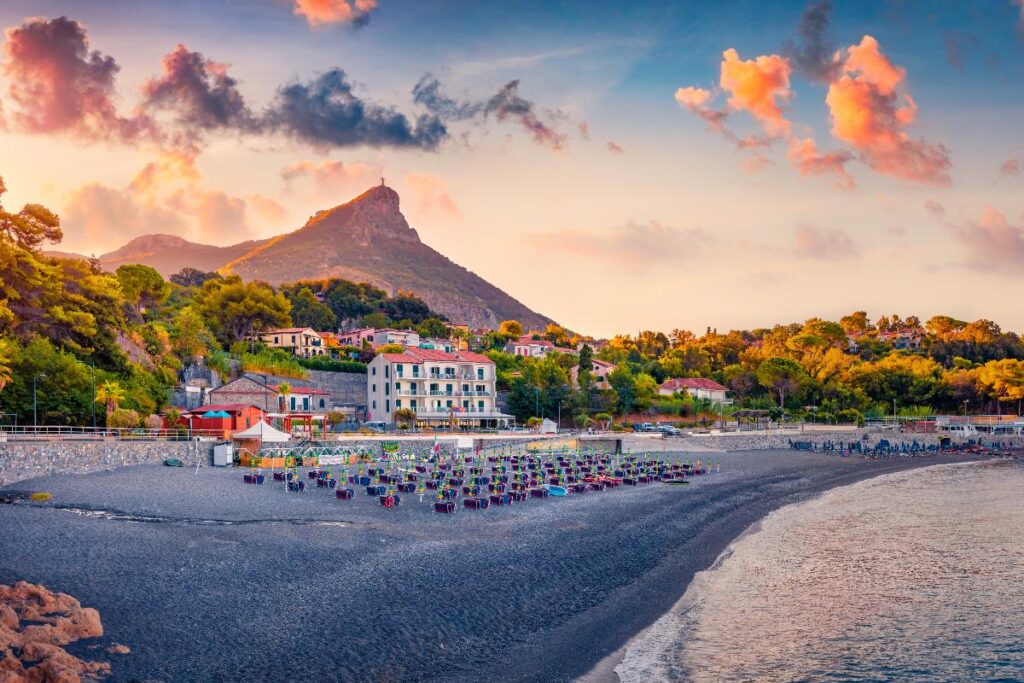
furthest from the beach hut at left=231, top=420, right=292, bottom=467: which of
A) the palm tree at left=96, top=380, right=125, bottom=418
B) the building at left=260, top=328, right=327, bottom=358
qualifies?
the building at left=260, top=328, right=327, bottom=358

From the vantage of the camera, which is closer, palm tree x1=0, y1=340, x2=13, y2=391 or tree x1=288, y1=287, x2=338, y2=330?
palm tree x1=0, y1=340, x2=13, y2=391

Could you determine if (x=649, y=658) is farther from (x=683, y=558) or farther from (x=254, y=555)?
(x=254, y=555)

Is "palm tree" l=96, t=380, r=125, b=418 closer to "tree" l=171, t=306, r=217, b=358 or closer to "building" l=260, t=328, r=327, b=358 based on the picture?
"tree" l=171, t=306, r=217, b=358

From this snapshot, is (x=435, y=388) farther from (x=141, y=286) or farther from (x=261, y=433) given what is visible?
(x=261, y=433)

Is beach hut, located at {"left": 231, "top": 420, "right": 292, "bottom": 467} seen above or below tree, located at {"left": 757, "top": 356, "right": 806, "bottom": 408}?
below

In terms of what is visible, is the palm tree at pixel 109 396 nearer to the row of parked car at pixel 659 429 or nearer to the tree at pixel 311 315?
the row of parked car at pixel 659 429

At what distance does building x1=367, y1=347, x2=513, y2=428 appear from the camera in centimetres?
7638

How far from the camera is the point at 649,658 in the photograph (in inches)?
637

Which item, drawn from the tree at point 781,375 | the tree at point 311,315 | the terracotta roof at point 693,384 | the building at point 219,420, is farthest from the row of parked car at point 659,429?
the tree at point 311,315

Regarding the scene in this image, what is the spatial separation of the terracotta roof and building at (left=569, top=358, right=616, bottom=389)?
7.66 m

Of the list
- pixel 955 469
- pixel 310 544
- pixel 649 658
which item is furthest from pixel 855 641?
pixel 955 469

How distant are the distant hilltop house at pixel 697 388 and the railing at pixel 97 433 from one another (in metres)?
63.8

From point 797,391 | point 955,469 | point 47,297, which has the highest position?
point 47,297

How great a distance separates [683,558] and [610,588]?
5.26 metres
